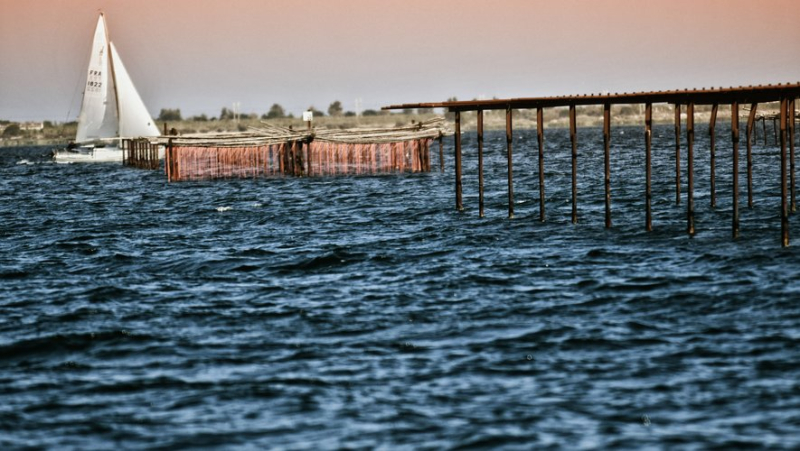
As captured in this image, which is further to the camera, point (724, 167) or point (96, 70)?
point (96, 70)

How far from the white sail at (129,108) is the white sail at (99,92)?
0.74m

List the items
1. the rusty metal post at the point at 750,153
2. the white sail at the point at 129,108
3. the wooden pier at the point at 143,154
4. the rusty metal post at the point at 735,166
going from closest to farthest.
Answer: the rusty metal post at the point at 735,166 < the rusty metal post at the point at 750,153 < the wooden pier at the point at 143,154 < the white sail at the point at 129,108

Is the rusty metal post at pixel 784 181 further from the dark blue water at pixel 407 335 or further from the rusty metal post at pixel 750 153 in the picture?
the rusty metal post at pixel 750 153

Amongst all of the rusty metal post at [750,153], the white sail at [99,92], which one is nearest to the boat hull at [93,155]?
the white sail at [99,92]

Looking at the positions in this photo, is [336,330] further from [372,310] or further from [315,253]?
[315,253]

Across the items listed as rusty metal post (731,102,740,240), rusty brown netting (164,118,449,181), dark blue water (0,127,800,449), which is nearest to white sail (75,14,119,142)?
rusty brown netting (164,118,449,181)

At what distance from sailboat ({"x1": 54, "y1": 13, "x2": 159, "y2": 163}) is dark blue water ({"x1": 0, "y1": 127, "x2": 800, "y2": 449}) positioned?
2247 inches

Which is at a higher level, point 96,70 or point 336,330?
point 96,70

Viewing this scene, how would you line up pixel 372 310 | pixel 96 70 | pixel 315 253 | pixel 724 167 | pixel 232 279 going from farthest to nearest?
pixel 96 70 → pixel 724 167 → pixel 315 253 → pixel 232 279 → pixel 372 310

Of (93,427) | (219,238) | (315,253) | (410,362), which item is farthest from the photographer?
(219,238)

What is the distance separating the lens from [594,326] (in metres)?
20.8

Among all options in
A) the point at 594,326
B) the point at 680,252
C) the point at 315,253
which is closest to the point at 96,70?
the point at 315,253

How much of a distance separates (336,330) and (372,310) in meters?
2.07

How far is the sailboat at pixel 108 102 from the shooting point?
315 ft
